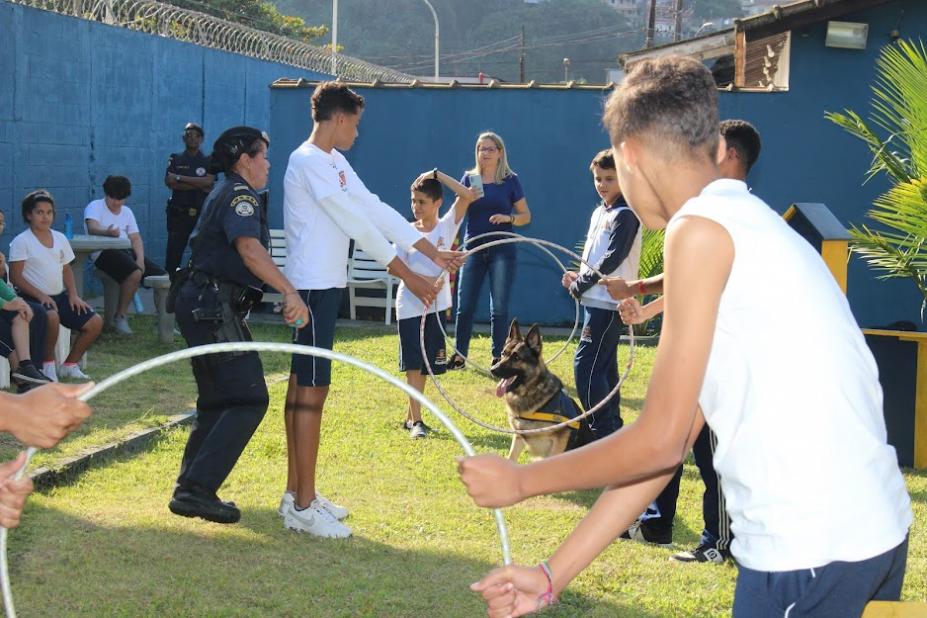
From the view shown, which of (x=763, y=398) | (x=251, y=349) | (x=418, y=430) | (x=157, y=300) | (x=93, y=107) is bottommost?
(x=418, y=430)

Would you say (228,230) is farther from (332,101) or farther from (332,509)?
(332,509)

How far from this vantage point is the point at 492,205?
10.9 meters

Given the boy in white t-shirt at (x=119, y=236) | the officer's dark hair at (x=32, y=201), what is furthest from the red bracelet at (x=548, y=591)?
the boy in white t-shirt at (x=119, y=236)

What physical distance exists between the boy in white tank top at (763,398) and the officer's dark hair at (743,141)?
296cm

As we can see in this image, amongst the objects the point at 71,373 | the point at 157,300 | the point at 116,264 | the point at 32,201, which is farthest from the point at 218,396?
the point at 116,264

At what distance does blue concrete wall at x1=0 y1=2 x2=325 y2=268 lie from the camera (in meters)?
13.1

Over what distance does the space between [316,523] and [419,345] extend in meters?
2.86

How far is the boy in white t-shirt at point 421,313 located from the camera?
876cm

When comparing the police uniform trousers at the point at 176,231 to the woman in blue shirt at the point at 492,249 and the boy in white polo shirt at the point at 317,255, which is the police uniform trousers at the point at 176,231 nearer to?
the woman in blue shirt at the point at 492,249

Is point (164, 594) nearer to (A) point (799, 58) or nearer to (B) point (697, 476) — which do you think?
(B) point (697, 476)

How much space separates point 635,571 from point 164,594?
233cm

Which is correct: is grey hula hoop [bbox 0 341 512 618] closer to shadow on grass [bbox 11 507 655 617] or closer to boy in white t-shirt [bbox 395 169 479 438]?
shadow on grass [bbox 11 507 655 617]

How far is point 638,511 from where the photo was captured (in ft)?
9.71

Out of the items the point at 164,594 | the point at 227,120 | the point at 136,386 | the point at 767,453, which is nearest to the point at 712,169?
the point at 767,453
